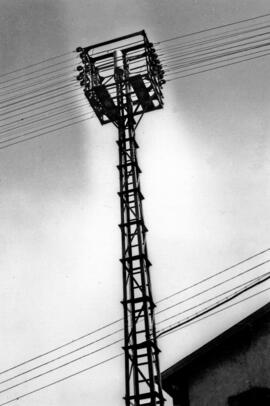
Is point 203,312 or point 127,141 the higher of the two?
point 127,141

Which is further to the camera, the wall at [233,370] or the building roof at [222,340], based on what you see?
the building roof at [222,340]

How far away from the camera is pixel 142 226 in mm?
16641

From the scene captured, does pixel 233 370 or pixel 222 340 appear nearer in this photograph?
pixel 233 370

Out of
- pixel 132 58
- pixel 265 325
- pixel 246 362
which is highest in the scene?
pixel 132 58

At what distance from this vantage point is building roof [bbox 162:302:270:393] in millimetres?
13406

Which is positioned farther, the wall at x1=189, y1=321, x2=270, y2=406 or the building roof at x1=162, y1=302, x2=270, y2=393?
the building roof at x1=162, y1=302, x2=270, y2=393

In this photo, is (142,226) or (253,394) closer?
(253,394)

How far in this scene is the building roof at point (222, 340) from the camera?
13406 millimetres

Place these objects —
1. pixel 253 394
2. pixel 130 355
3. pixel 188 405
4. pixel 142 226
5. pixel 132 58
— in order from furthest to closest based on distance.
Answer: pixel 132 58 → pixel 142 226 → pixel 130 355 → pixel 188 405 → pixel 253 394

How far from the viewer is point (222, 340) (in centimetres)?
1348

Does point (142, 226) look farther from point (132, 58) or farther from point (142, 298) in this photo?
point (132, 58)

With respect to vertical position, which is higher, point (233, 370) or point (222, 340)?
point (222, 340)

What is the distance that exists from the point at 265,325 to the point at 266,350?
0.66 metres

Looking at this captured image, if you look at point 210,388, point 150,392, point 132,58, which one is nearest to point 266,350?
point 210,388
